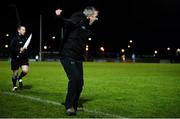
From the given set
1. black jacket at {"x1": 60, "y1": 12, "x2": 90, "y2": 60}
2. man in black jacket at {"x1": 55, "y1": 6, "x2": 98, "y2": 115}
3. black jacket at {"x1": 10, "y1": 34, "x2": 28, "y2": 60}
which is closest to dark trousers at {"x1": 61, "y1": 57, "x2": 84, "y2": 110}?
man in black jacket at {"x1": 55, "y1": 6, "x2": 98, "y2": 115}

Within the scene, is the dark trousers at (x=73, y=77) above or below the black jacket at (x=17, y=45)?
below

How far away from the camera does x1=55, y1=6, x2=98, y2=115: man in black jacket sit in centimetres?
915

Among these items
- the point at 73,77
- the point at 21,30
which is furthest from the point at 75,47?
the point at 21,30

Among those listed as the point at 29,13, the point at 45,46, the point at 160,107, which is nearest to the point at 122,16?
the point at 45,46

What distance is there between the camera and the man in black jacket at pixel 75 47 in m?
9.15

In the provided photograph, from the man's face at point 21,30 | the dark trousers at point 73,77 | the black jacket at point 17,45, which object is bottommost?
the dark trousers at point 73,77

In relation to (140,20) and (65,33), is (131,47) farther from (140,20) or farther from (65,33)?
(65,33)

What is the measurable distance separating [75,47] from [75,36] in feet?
0.78

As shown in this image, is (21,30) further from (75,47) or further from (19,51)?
(75,47)

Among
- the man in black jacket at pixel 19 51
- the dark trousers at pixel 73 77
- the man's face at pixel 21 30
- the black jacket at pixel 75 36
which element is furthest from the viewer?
the man in black jacket at pixel 19 51

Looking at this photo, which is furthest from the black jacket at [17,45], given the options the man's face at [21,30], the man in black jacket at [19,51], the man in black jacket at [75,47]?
the man in black jacket at [75,47]

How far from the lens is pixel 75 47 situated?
922 cm

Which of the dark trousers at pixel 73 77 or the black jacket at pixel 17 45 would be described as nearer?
the dark trousers at pixel 73 77

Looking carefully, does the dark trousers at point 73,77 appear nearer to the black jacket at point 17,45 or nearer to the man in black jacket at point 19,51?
the man in black jacket at point 19,51
